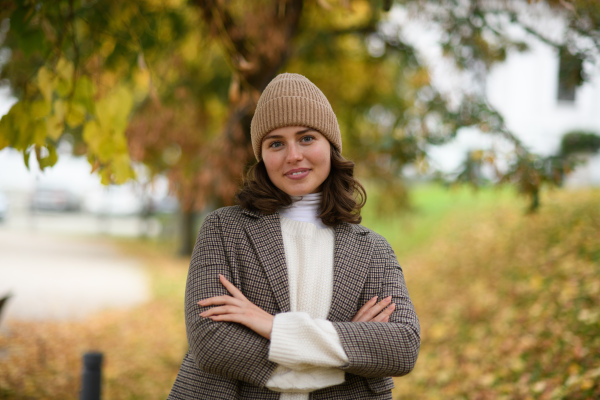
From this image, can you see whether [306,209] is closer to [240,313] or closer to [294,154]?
[294,154]

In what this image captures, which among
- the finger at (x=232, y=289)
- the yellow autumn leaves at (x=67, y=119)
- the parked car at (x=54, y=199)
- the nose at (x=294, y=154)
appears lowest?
the finger at (x=232, y=289)

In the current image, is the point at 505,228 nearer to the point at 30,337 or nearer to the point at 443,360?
the point at 443,360

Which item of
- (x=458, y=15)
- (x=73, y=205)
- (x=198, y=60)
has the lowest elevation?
(x=458, y=15)

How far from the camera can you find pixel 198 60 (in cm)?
831

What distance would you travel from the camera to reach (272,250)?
6.11ft

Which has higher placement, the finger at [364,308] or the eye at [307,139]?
the eye at [307,139]

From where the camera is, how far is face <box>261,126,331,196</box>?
1919 mm

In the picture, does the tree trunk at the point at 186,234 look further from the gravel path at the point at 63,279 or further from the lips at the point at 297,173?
the lips at the point at 297,173

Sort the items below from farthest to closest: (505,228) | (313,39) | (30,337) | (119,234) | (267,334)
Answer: (119,234), (505,228), (30,337), (313,39), (267,334)

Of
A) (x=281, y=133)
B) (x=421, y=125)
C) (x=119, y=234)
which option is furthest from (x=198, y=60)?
(x=119, y=234)

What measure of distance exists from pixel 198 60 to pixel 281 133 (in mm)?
6776

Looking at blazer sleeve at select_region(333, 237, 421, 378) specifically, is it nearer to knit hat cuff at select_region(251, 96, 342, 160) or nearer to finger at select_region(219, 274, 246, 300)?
finger at select_region(219, 274, 246, 300)

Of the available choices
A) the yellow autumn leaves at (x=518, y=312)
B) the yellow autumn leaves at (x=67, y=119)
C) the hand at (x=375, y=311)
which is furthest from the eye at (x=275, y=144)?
the yellow autumn leaves at (x=518, y=312)

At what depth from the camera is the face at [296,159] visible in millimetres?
1919
